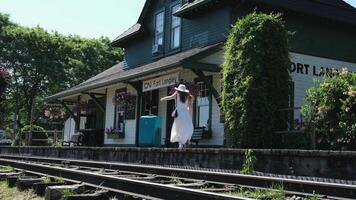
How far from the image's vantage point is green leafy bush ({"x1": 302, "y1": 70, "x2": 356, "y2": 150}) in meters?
9.45

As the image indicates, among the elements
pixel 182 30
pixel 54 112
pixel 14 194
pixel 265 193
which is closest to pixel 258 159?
pixel 265 193

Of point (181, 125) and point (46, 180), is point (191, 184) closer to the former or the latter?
point (46, 180)

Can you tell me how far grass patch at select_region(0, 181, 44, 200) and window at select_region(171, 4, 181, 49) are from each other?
1131cm

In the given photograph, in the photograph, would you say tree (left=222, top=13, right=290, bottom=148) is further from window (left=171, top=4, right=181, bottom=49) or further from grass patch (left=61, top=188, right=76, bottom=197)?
window (left=171, top=4, right=181, bottom=49)

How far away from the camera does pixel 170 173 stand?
8961 millimetres

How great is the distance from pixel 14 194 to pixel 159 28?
44.9 ft

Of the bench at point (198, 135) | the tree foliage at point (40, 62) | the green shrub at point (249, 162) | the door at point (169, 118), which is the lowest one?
the green shrub at point (249, 162)

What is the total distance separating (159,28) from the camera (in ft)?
70.4

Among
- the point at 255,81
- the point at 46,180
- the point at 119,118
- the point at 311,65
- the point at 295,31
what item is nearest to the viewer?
the point at 46,180

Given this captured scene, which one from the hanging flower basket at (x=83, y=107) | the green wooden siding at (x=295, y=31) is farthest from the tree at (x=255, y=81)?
the hanging flower basket at (x=83, y=107)

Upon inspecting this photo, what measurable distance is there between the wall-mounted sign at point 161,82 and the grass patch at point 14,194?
24.0 feet

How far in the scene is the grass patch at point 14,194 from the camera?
8.19 metres

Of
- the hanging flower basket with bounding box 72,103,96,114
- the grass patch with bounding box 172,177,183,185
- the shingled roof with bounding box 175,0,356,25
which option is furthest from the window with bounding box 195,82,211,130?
the hanging flower basket with bounding box 72,103,96,114

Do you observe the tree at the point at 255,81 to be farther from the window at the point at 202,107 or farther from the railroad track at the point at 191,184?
the window at the point at 202,107
